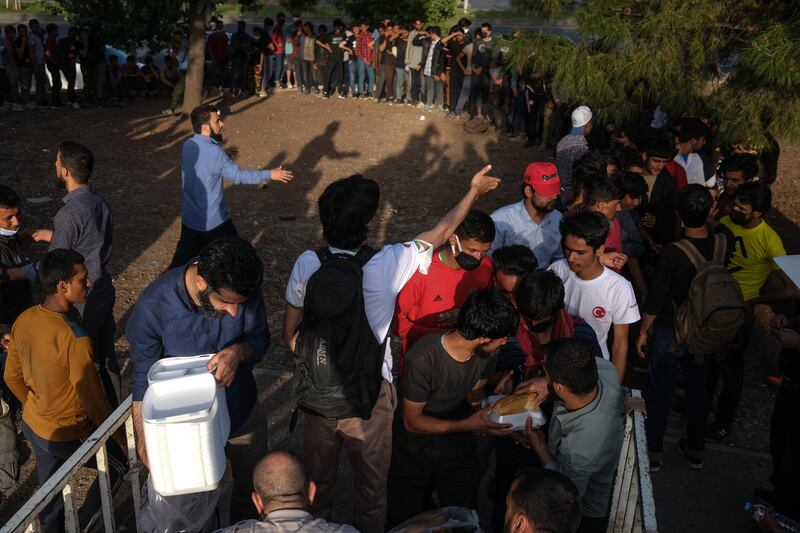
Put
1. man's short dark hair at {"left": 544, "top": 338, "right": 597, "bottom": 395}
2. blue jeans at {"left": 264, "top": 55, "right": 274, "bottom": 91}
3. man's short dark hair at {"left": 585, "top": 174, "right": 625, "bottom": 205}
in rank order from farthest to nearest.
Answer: blue jeans at {"left": 264, "top": 55, "right": 274, "bottom": 91}, man's short dark hair at {"left": 585, "top": 174, "right": 625, "bottom": 205}, man's short dark hair at {"left": 544, "top": 338, "right": 597, "bottom": 395}

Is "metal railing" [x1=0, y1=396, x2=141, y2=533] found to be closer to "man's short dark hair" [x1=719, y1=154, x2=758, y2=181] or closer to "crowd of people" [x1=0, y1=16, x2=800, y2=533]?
"crowd of people" [x1=0, y1=16, x2=800, y2=533]

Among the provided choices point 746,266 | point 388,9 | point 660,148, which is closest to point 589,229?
point 746,266

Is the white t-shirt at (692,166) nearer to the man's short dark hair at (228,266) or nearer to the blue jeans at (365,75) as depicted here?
the man's short dark hair at (228,266)

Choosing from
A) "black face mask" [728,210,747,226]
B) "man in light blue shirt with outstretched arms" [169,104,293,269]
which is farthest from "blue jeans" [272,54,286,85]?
"black face mask" [728,210,747,226]

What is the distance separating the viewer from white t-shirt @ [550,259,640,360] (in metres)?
4.27

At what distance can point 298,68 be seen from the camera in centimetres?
1688

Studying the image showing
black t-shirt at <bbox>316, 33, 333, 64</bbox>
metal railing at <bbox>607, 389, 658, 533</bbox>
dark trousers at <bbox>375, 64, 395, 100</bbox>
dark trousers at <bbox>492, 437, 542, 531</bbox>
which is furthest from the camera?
black t-shirt at <bbox>316, 33, 333, 64</bbox>

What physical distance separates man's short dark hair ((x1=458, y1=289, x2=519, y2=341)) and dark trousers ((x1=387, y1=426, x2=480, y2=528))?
0.61 metres

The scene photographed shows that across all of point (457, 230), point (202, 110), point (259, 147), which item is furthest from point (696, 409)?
point (259, 147)

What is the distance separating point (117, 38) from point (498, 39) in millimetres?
11656

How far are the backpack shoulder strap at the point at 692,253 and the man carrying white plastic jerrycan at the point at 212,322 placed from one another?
2.60 metres

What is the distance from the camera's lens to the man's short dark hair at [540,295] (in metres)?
3.73

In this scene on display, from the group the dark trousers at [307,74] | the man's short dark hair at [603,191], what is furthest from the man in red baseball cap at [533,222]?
the dark trousers at [307,74]

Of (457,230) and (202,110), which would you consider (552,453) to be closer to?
(457,230)
